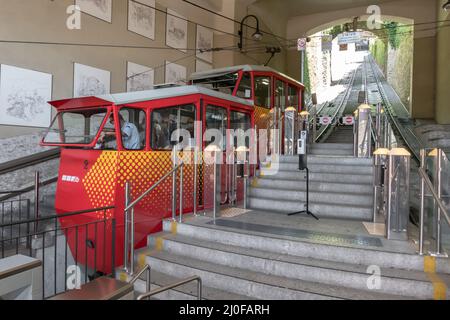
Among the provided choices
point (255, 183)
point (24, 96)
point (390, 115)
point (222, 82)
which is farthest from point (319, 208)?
point (390, 115)

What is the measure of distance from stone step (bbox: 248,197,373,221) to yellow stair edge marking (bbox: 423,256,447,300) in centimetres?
182

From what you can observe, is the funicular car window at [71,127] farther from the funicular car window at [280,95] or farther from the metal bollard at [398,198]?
the funicular car window at [280,95]

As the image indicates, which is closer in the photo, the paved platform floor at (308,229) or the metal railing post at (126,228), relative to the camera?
the paved platform floor at (308,229)

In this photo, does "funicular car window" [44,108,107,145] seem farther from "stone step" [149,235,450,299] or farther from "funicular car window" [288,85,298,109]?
"funicular car window" [288,85,298,109]

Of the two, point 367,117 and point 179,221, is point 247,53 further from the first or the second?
point 179,221

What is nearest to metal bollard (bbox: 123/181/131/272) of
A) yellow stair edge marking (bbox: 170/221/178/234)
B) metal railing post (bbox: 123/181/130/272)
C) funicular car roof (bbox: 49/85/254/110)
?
metal railing post (bbox: 123/181/130/272)

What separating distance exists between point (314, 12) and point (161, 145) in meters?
14.4

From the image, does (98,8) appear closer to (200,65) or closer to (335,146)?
(200,65)

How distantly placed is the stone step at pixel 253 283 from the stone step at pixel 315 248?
0.45 m

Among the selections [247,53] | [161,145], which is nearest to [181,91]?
[161,145]

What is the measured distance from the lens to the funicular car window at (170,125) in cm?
504

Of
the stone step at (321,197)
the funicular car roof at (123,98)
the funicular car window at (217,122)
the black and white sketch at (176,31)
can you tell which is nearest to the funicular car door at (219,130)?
the funicular car window at (217,122)
